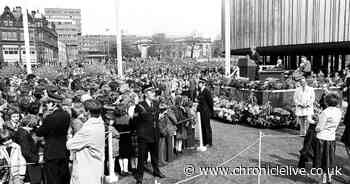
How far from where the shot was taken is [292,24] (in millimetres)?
26797

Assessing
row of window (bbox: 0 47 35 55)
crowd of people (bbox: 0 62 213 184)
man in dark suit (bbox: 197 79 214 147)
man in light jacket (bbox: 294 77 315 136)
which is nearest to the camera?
crowd of people (bbox: 0 62 213 184)

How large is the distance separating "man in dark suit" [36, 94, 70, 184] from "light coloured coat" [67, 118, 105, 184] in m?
0.73

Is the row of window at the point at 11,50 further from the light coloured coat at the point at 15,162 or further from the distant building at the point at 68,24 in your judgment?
the light coloured coat at the point at 15,162

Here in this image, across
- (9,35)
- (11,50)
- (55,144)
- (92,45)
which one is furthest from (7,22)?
(55,144)

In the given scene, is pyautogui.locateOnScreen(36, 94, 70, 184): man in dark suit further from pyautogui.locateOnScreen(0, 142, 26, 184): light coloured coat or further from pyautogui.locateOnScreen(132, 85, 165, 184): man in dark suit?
pyautogui.locateOnScreen(132, 85, 165, 184): man in dark suit

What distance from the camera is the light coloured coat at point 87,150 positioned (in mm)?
4355

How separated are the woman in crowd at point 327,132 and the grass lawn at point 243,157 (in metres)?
0.64

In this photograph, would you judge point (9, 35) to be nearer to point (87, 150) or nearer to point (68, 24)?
point (68, 24)

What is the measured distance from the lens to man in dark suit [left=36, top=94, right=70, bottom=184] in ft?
16.4

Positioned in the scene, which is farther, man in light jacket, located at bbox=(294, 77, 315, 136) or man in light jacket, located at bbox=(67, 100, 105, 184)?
man in light jacket, located at bbox=(294, 77, 315, 136)

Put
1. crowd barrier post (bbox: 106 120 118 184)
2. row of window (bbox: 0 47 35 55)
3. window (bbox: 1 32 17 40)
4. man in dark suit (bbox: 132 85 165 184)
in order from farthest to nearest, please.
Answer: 1. window (bbox: 1 32 17 40)
2. row of window (bbox: 0 47 35 55)
3. crowd barrier post (bbox: 106 120 118 184)
4. man in dark suit (bbox: 132 85 165 184)

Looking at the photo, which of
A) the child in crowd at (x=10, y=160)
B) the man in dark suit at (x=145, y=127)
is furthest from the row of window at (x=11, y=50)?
the child in crowd at (x=10, y=160)

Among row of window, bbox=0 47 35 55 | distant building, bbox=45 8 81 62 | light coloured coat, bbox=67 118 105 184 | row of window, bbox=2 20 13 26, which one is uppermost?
distant building, bbox=45 8 81 62

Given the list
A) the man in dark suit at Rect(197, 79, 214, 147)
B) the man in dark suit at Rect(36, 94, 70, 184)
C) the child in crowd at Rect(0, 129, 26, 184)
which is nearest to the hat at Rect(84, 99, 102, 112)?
the man in dark suit at Rect(36, 94, 70, 184)
